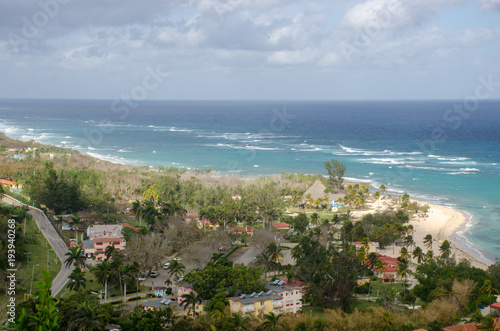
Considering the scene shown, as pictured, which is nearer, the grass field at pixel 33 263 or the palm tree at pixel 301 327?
the palm tree at pixel 301 327

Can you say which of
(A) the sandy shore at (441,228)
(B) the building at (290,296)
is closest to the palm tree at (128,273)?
(B) the building at (290,296)

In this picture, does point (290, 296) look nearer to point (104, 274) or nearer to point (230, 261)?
point (230, 261)

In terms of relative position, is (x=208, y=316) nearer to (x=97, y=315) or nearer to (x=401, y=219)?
(x=97, y=315)

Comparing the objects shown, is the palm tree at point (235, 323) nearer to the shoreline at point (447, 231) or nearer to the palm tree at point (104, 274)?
the palm tree at point (104, 274)

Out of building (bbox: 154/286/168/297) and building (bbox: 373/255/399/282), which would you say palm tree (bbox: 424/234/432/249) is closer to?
building (bbox: 373/255/399/282)

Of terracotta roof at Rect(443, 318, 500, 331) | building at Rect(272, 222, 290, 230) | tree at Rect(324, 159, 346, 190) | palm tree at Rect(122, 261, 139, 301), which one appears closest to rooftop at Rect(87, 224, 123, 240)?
palm tree at Rect(122, 261, 139, 301)

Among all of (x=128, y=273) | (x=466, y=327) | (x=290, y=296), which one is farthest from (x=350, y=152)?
(x=466, y=327)
